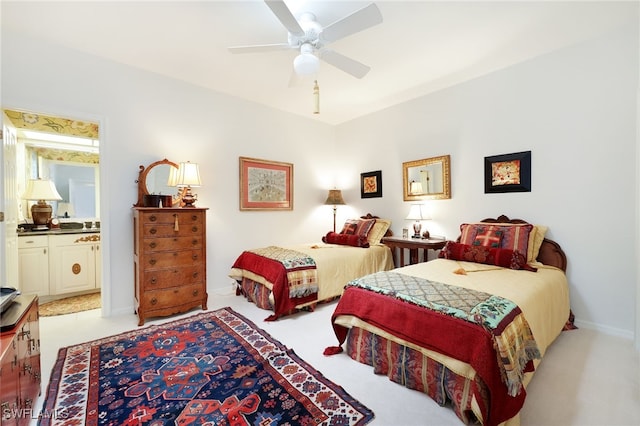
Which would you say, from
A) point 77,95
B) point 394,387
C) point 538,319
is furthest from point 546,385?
point 77,95

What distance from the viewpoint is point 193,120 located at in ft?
11.8

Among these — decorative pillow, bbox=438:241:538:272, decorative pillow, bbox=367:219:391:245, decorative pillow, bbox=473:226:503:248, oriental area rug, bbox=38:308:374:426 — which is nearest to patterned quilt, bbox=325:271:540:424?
oriental area rug, bbox=38:308:374:426

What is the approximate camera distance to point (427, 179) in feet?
12.6

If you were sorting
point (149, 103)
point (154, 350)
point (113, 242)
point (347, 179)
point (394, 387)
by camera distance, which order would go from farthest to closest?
1. point (347, 179)
2. point (149, 103)
3. point (113, 242)
4. point (154, 350)
5. point (394, 387)

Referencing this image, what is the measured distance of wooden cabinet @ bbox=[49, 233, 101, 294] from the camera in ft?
11.6

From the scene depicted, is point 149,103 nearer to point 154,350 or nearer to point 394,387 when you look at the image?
point 154,350

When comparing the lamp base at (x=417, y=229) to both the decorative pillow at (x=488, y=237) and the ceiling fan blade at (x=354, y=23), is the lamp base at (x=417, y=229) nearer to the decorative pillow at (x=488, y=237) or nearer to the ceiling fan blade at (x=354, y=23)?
the decorative pillow at (x=488, y=237)

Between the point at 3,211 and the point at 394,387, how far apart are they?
3479 millimetres

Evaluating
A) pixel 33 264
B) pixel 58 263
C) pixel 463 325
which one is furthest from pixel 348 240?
pixel 33 264

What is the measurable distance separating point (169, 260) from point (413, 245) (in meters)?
2.83

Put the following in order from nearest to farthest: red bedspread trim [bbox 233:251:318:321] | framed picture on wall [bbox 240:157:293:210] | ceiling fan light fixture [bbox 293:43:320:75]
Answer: ceiling fan light fixture [bbox 293:43:320:75]
red bedspread trim [bbox 233:251:318:321]
framed picture on wall [bbox 240:157:293:210]

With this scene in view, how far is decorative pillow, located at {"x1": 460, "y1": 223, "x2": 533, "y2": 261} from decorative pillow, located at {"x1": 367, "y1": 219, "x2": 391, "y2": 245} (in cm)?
124

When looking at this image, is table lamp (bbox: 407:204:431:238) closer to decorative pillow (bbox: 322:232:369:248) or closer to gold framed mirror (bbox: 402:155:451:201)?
gold framed mirror (bbox: 402:155:451:201)

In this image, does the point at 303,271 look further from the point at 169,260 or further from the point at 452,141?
the point at 452,141
